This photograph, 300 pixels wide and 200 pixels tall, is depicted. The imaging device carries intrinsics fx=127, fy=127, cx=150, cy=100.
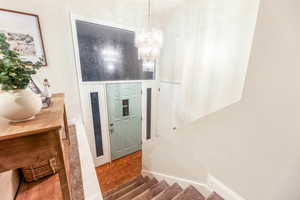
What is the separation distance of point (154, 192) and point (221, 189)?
98 centimetres

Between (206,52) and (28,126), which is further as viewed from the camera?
(206,52)

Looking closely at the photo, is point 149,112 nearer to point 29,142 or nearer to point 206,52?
point 206,52

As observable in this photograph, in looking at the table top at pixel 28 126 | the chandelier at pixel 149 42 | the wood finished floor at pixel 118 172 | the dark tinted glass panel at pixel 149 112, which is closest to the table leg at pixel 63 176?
the table top at pixel 28 126

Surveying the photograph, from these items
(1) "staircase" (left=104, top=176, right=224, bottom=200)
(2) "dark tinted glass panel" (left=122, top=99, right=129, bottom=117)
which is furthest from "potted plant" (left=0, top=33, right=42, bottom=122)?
(2) "dark tinted glass panel" (left=122, top=99, right=129, bottom=117)

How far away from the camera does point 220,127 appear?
4.59 ft

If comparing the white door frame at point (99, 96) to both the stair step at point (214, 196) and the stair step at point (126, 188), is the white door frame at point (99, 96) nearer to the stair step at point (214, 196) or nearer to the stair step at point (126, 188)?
the stair step at point (126, 188)

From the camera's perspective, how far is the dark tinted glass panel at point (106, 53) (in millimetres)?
2159

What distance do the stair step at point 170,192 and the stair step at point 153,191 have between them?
0.19m

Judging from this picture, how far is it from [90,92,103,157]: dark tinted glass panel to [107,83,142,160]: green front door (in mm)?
216

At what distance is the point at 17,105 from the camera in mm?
A: 538

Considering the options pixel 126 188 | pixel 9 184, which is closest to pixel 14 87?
pixel 9 184

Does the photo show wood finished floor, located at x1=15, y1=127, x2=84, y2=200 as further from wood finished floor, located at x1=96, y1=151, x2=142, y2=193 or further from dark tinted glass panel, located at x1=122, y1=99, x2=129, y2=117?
dark tinted glass panel, located at x1=122, y1=99, x2=129, y2=117

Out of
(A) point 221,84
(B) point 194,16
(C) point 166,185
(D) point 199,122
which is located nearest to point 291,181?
(D) point 199,122

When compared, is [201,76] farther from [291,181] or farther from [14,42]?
[14,42]
